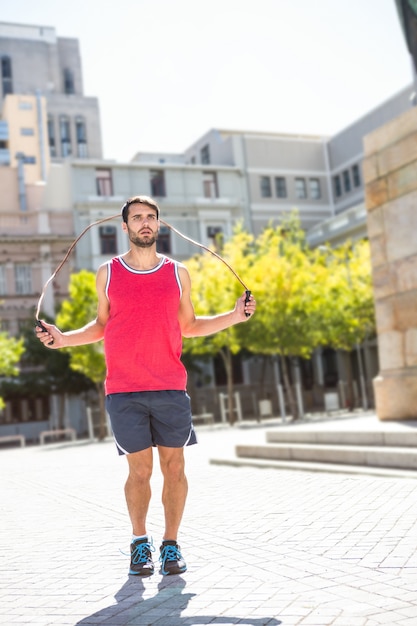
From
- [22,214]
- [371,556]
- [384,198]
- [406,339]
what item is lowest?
[371,556]

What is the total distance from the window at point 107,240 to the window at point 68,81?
1789 inches

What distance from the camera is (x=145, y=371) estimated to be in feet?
15.1

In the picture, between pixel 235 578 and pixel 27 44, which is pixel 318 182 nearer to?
pixel 27 44

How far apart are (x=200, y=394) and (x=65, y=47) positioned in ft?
184

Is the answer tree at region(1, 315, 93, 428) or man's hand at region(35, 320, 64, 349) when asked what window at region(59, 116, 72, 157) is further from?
man's hand at region(35, 320, 64, 349)

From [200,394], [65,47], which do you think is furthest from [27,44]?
[200,394]

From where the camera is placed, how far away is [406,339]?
36.1 ft

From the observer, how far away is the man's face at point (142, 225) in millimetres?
4789

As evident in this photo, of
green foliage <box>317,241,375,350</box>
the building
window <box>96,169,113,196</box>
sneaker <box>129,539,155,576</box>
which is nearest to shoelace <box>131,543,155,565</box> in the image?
sneaker <box>129,539,155,576</box>

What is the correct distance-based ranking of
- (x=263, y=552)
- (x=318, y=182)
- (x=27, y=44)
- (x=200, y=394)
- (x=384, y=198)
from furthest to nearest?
1. (x=27, y=44)
2. (x=318, y=182)
3. (x=200, y=394)
4. (x=384, y=198)
5. (x=263, y=552)

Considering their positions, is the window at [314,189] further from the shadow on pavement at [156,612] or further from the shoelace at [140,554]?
the shadow on pavement at [156,612]

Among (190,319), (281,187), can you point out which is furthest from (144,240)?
(281,187)

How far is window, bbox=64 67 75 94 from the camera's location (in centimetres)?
8738

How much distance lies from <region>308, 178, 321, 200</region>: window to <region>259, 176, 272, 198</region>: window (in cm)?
315
